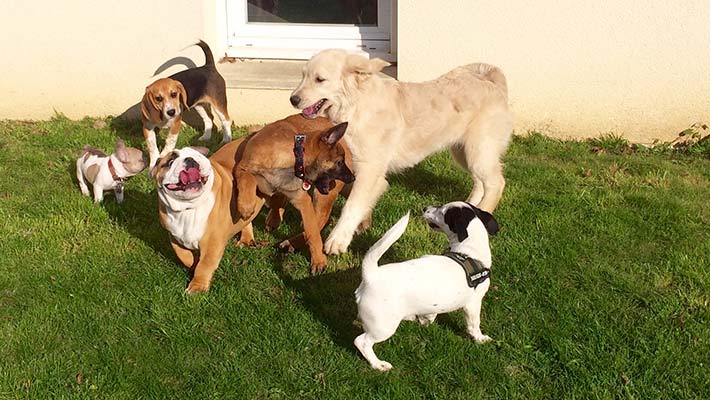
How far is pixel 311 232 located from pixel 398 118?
1193 millimetres

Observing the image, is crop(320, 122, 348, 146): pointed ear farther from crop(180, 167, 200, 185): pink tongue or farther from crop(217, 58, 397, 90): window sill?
crop(217, 58, 397, 90): window sill

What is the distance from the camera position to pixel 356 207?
487cm

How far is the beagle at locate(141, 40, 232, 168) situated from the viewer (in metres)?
6.46

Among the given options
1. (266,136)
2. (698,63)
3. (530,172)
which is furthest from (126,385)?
(698,63)

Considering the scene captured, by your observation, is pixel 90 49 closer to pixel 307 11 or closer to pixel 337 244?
pixel 307 11

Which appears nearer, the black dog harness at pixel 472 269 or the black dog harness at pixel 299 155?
the black dog harness at pixel 472 269

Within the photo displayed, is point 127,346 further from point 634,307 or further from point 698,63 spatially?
point 698,63

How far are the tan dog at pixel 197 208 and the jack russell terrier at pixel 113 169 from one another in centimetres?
137

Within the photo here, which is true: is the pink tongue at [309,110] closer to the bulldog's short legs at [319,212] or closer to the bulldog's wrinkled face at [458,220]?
the bulldog's short legs at [319,212]

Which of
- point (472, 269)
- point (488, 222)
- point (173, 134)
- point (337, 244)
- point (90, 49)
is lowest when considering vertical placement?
point (337, 244)

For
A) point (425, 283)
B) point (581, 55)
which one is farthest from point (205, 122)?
point (425, 283)

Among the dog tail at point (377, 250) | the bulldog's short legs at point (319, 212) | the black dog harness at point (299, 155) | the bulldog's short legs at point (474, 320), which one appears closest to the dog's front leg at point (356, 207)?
the bulldog's short legs at point (319, 212)

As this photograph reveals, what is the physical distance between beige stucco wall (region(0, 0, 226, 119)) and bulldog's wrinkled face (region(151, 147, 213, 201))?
12.1 ft

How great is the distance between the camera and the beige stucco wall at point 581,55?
260 inches
